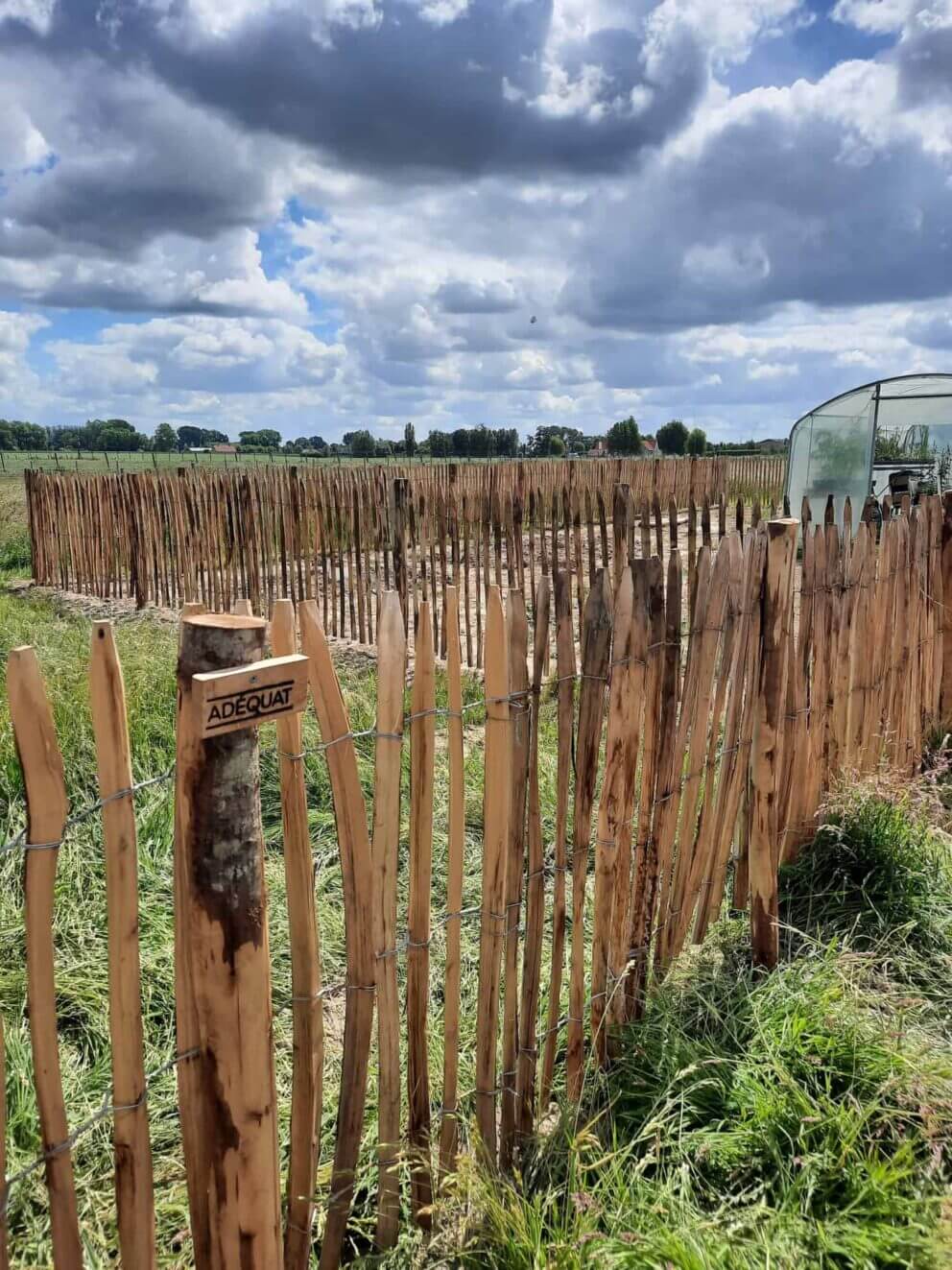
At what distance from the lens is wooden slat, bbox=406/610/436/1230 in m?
1.78

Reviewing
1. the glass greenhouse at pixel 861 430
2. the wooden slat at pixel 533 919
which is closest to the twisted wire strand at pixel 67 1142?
the wooden slat at pixel 533 919

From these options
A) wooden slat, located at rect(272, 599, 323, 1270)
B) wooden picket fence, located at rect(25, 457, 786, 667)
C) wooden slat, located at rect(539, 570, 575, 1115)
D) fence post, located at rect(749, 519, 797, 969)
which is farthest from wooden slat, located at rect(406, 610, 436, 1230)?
wooden picket fence, located at rect(25, 457, 786, 667)

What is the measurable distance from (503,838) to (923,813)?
2.25 meters

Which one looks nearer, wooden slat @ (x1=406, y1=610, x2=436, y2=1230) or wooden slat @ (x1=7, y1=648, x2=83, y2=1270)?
wooden slat @ (x1=7, y1=648, x2=83, y2=1270)

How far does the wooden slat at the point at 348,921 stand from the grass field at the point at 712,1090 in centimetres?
13

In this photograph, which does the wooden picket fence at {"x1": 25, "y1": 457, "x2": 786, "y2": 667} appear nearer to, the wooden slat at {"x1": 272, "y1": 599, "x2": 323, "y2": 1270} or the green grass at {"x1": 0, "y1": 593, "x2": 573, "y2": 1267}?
the green grass at {"x1": 0, "y1": 593, "x2": 573, "y2": 1267}

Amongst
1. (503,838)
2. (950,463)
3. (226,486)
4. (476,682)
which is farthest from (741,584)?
(950,463)

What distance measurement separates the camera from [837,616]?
11.1 feet

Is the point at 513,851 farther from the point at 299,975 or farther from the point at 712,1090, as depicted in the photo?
the point at 712,1090

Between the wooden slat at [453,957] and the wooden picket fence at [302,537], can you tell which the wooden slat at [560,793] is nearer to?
the wooden slat at [453,957]

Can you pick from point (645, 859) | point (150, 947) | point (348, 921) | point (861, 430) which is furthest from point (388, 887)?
point (861, 430)

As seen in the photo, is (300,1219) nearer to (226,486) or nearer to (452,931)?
(452,931)

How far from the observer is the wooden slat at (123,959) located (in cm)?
126

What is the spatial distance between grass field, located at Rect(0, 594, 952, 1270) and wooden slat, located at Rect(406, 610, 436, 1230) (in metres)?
0.12
